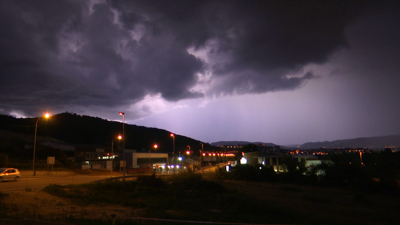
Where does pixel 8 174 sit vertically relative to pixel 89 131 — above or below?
A: below

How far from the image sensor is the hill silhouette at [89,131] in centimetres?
12712

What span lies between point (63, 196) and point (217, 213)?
12.2m

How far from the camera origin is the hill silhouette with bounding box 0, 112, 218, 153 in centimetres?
12712

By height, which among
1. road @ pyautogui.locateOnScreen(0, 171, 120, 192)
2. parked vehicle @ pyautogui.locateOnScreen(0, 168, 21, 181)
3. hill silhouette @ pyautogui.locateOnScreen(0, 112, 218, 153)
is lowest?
road @ pyautogui.locateOnScreen(0, 171, 120, 192)

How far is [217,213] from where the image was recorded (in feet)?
57.6

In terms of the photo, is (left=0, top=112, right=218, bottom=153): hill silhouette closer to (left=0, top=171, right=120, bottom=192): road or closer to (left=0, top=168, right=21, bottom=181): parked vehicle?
(left=0, top=171, right=120, bottom=192): road

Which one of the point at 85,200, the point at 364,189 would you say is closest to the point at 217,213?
the point at 85,200

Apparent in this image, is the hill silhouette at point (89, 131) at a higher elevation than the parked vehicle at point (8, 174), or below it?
higher

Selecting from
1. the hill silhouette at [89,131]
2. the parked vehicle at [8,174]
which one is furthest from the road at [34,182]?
the hill silhouette at [89,131]

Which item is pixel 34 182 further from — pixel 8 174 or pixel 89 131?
pixel 89 131

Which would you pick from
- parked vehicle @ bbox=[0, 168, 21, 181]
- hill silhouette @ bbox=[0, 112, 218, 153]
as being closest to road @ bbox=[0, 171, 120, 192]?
parked vehicle @ bbox=[0, 168, 21, 181]

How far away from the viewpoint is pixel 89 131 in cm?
13888

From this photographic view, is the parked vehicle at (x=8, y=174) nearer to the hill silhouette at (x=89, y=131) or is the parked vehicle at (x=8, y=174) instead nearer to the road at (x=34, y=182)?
the road at (x=34, y=182)

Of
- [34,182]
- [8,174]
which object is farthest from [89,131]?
[34,182]
